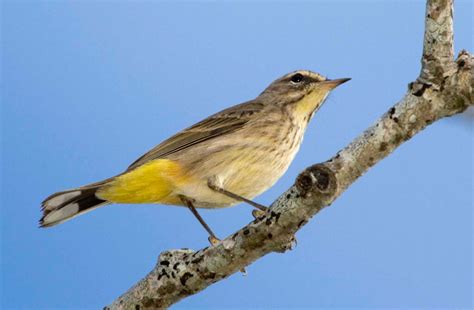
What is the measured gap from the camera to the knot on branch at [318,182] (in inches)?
177

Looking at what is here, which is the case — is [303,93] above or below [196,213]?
above

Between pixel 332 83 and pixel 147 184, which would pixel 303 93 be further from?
pixel 147 184

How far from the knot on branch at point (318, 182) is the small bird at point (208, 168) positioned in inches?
70.2

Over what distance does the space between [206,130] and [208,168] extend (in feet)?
2.34

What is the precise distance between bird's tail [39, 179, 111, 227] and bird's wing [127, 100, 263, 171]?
0.45m

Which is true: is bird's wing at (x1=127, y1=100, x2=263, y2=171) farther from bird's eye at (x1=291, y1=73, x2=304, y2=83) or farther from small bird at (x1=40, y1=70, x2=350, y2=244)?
bird's eye at (x1=291, y1=73, x2=304, y2=83)

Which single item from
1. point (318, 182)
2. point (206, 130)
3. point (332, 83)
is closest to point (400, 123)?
point (318, 182)

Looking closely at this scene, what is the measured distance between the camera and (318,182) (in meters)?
4.52

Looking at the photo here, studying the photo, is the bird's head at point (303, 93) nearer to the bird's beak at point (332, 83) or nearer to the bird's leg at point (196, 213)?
the bird's beak at point (332, 83)

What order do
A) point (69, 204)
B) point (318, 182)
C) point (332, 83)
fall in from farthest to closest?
point (332, 83) → point (69, 204) → point (318, 182)

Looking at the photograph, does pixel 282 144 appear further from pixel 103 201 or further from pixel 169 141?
pixel 103 201

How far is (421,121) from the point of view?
4543mm

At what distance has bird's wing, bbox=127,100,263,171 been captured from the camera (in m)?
7.08

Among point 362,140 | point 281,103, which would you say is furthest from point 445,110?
point 281,103
